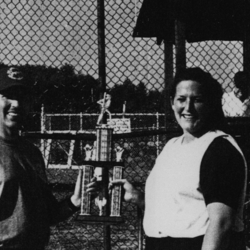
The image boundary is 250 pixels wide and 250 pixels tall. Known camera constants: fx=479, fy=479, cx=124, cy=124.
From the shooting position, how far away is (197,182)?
85.9 inches

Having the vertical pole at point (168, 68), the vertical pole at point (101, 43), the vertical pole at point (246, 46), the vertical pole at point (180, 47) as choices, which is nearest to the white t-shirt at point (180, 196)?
the vertical pole at point (101, 43)

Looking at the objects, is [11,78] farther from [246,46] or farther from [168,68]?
[246,46]

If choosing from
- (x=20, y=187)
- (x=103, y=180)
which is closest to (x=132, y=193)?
(x=103, y=180)

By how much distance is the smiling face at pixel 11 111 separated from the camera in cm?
254

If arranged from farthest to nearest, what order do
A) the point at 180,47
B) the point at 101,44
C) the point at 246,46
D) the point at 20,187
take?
the point at 246,46 < the point at 180,47 < the point at 101,44 < the point at 20,187

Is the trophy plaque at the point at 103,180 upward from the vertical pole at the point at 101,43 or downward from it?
downward

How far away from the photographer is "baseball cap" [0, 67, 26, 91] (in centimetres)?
260

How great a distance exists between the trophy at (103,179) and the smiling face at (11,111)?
43cm

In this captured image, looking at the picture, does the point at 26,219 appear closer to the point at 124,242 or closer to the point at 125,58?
the point at 125,58

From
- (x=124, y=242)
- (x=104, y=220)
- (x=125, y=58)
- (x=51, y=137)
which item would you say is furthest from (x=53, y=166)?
(x=104, y=220)

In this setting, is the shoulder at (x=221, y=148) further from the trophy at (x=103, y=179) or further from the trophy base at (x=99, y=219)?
the trophy base at (x=99, y=219)

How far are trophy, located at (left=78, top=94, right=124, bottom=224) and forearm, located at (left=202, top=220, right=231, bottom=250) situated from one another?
2.35ft

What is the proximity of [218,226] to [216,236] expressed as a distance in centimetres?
4

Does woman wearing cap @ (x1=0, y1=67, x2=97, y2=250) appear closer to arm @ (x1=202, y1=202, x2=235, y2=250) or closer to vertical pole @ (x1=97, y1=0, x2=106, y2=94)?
arm @ (x1=202, y1=202, x2=235, y2=250)
